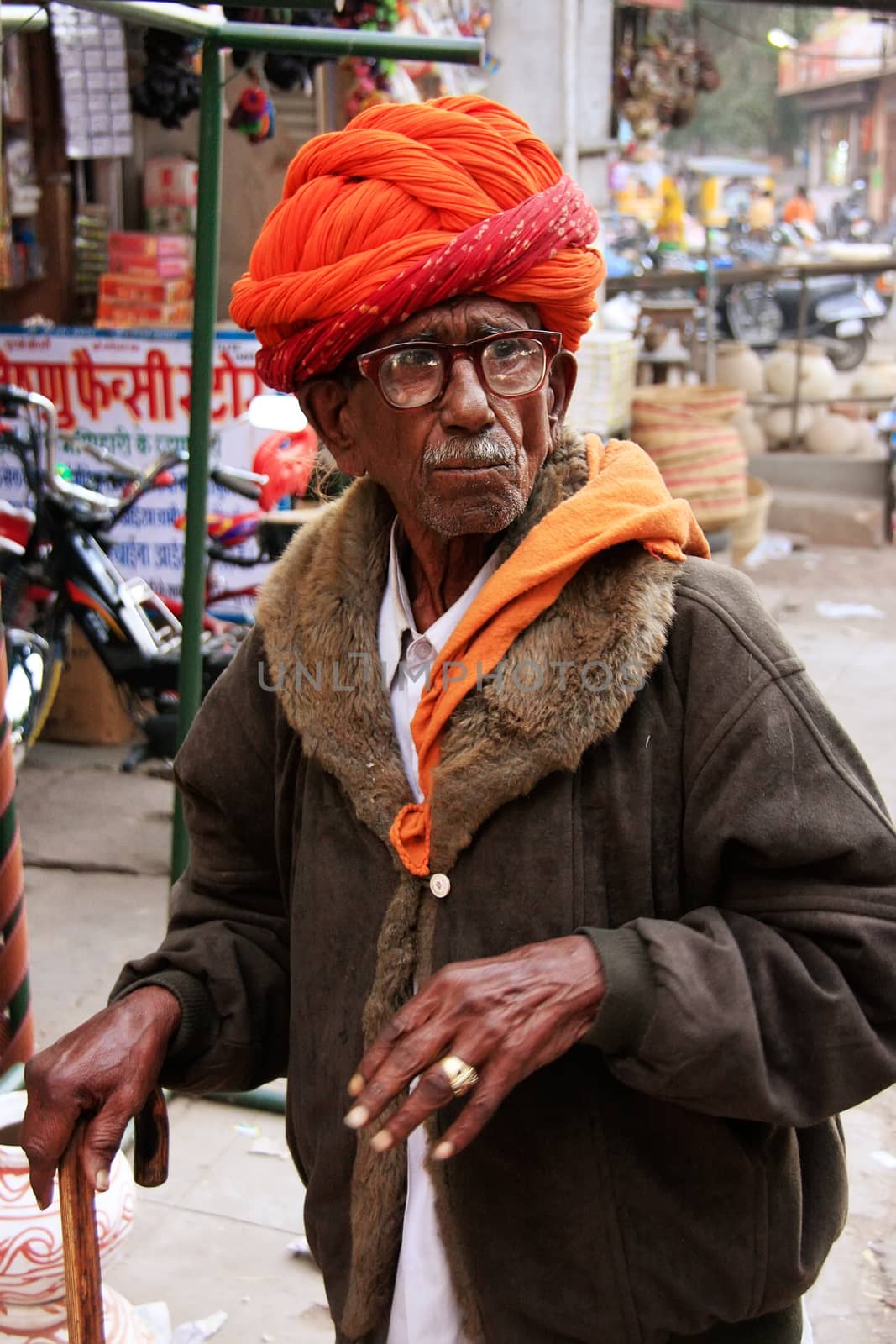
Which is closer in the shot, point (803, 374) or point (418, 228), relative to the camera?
point (418, 228)

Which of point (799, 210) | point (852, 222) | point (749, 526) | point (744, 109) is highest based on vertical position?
point (744, 109)

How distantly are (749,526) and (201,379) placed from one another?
5465 mm

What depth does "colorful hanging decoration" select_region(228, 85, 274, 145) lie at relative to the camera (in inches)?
205

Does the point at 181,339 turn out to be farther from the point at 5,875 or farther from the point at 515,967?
the point at 515,967

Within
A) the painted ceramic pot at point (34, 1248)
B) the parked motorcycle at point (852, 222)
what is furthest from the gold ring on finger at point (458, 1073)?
the parked motorcycle at point (852, 222)

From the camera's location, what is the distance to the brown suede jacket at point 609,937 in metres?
1.18

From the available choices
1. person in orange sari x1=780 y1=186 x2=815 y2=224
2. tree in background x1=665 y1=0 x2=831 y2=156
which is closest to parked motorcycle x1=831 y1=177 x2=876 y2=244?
person in orange sari x1=780 y1=186 x2=815 y2=224

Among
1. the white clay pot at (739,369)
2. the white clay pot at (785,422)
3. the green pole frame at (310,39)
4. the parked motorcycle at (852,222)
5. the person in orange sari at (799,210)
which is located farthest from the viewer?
the person in orange sari at (799,210)

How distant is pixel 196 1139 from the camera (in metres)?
3.09

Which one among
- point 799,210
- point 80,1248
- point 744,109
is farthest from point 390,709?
point 744,109

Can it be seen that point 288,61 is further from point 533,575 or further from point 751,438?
point 751,438

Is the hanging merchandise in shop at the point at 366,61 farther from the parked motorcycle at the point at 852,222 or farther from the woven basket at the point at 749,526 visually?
the parked motorcycle at the point at 852,222

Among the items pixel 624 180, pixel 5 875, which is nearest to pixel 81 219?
pixel 5 875

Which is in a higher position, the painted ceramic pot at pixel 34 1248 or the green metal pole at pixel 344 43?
the green metal pole at pixel 344 43
